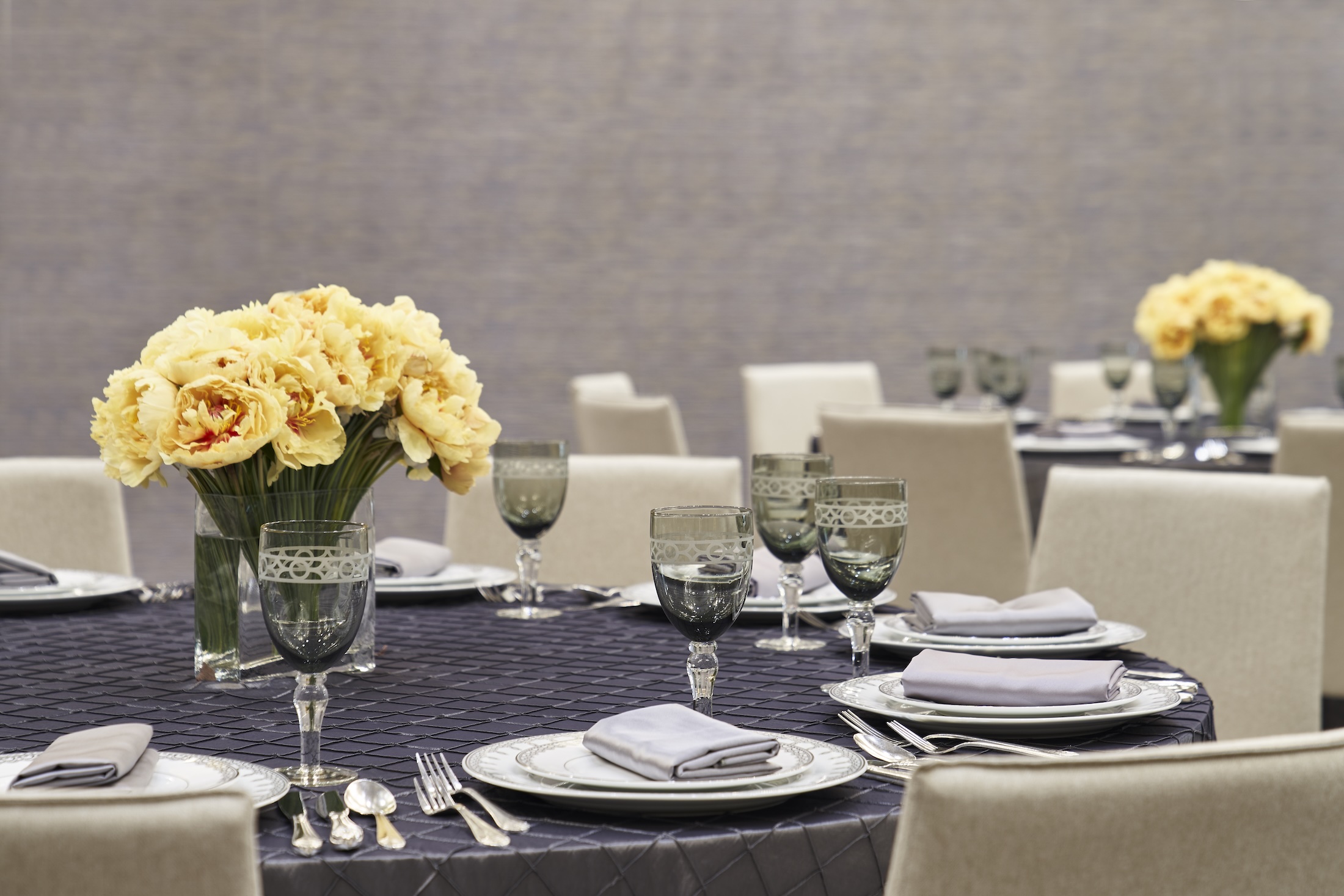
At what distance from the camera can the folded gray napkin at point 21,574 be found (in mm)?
1824

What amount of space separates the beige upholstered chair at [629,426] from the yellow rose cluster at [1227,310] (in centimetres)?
120

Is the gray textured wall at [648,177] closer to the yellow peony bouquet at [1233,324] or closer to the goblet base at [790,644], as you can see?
the yellow peony bouquet at [1233,324]

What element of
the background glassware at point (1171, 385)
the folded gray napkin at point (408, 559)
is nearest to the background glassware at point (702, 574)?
the folded gray napkin at point (408, 559)

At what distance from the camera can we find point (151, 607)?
1.84m

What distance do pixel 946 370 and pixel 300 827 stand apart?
10.2 ft

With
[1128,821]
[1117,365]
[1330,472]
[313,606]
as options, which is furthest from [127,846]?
[1117,365]

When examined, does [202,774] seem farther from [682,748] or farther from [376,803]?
[682,748]

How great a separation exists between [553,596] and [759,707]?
26.4 inches

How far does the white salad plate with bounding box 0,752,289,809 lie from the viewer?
39.4 inches

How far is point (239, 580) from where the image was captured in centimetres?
136

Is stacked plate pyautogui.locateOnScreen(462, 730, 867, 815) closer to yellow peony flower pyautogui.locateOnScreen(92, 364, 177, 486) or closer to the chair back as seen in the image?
yellow peony flower pyautogui.locateOnScreen(92, 364, 177, 486)

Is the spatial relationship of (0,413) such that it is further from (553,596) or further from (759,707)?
(759,707)

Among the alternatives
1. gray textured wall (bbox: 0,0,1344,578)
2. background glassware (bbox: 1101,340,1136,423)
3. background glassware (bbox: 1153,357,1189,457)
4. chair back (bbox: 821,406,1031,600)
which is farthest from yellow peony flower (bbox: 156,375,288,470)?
gray textured wall (bbox: 0,0,1344,578)

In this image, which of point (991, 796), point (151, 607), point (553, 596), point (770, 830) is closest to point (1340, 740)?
point (991, 796)
